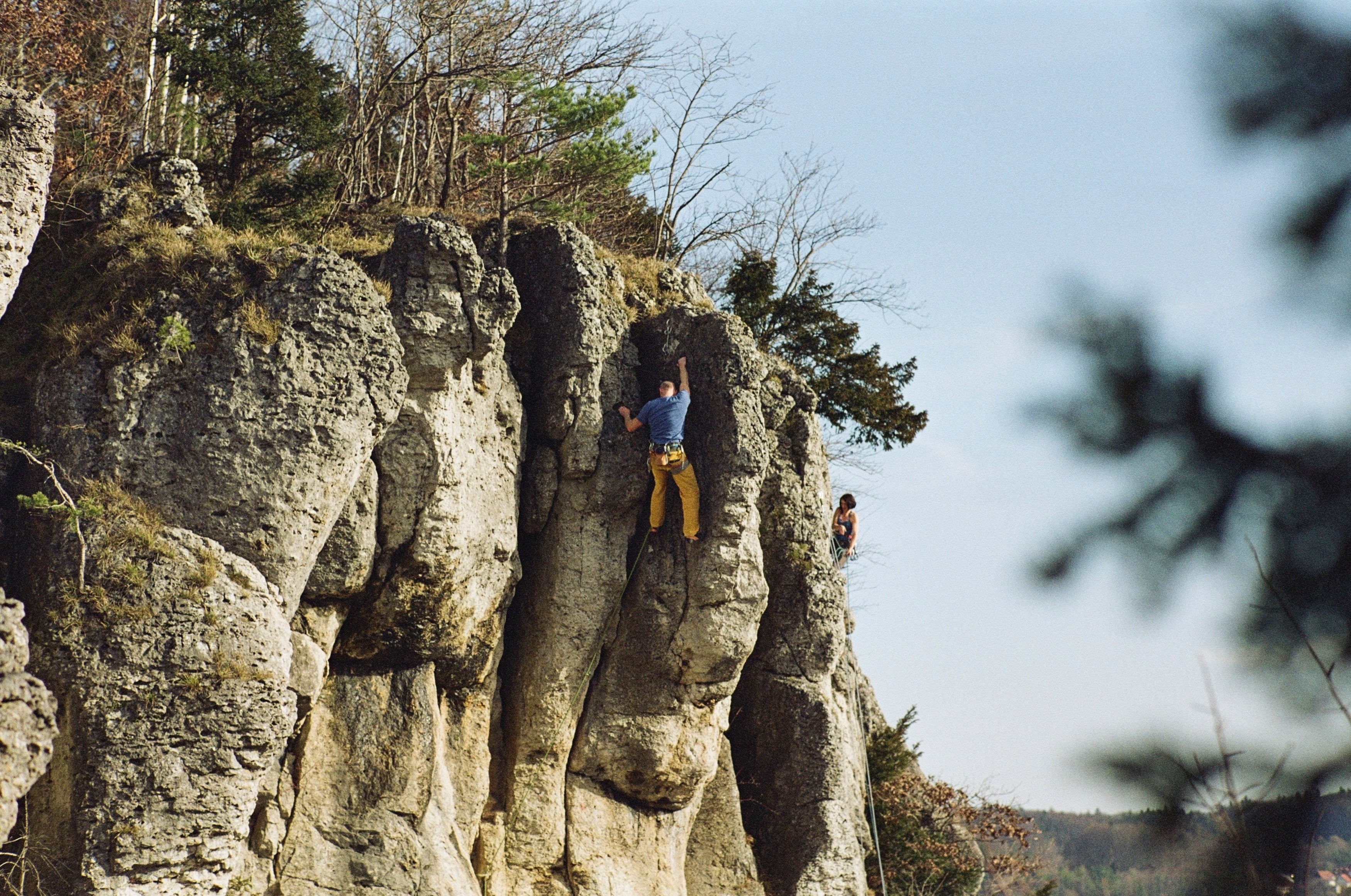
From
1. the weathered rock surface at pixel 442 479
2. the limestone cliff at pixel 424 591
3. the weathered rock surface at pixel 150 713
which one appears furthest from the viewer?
the weathered rock surface at pixel 442 479

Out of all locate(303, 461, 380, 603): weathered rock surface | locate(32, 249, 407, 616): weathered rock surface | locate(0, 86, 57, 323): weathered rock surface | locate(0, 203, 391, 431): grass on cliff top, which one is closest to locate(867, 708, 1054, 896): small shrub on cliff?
locate(303, 461, 380, 603): weathered rock surface

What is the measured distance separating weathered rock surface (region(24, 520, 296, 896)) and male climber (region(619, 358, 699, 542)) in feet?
18.1

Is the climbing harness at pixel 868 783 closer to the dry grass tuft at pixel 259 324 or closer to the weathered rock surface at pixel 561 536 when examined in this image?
the weathered rock surface at pixel 561 536

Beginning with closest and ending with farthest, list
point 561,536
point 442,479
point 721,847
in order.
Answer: point 442,479, point 561,536, point 721,847

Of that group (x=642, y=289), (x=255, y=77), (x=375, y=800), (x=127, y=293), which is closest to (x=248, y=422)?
(x=127, y=293)

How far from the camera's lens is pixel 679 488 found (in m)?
15.6

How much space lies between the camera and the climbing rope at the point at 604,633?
606 inches

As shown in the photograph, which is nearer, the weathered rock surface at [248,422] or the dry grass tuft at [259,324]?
the weathered rock surface at [248,422]

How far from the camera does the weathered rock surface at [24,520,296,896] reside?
10414mm

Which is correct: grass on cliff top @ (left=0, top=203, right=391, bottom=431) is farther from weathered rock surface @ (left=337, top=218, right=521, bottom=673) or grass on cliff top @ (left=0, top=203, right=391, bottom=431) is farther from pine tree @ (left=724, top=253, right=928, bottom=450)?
pine tree @ (left=724, top=253, right=928, bottom=450)

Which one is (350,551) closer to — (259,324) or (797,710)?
(259,324)

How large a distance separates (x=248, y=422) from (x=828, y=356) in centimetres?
1331

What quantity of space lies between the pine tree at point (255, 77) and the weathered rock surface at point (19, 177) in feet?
18.6

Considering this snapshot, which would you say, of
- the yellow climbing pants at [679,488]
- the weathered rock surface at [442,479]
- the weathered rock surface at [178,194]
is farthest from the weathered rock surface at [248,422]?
the yellow climbing pants at [679,488]
